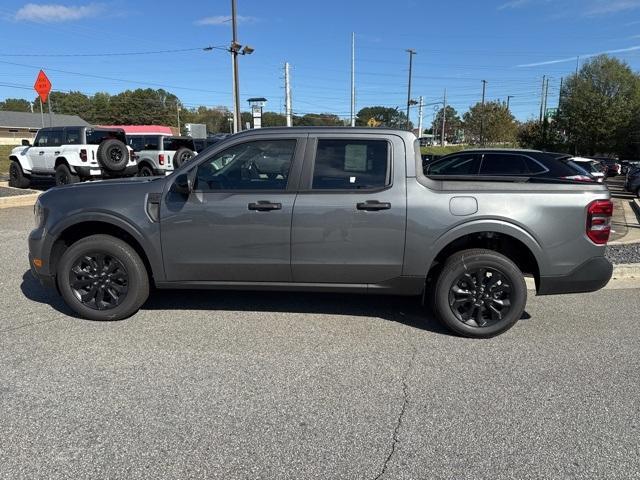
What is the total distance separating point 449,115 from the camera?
15300cm

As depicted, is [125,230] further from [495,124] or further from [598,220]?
[495,124]

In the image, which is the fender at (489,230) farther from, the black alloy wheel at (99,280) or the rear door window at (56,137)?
the rear door window at (56,137)

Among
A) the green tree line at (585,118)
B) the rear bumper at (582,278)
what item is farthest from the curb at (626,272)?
the green tree line at (585,118)

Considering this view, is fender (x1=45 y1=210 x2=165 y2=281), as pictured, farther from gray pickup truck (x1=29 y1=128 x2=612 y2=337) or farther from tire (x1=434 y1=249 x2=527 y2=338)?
tire (x1=434 y1=249 x2=527 y2=338)

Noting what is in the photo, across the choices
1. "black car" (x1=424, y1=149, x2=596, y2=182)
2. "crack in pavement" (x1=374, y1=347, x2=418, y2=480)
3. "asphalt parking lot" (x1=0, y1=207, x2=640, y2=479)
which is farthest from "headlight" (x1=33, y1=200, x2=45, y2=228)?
"black car" (x1=424, y1=149, x2=596, y2=182)

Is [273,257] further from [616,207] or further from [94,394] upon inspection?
[616,207]

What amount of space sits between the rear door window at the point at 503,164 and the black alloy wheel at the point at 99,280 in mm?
8057

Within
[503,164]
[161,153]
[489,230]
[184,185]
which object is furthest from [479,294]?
[161,153]

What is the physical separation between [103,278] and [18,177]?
13.1 m

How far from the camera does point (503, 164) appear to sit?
1025 centimetres

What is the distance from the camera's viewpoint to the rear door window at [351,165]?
4.19 metres

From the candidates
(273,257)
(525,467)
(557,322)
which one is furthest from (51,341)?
(557,322)

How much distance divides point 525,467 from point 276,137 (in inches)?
123

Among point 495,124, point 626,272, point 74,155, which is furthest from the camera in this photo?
point 495,124
